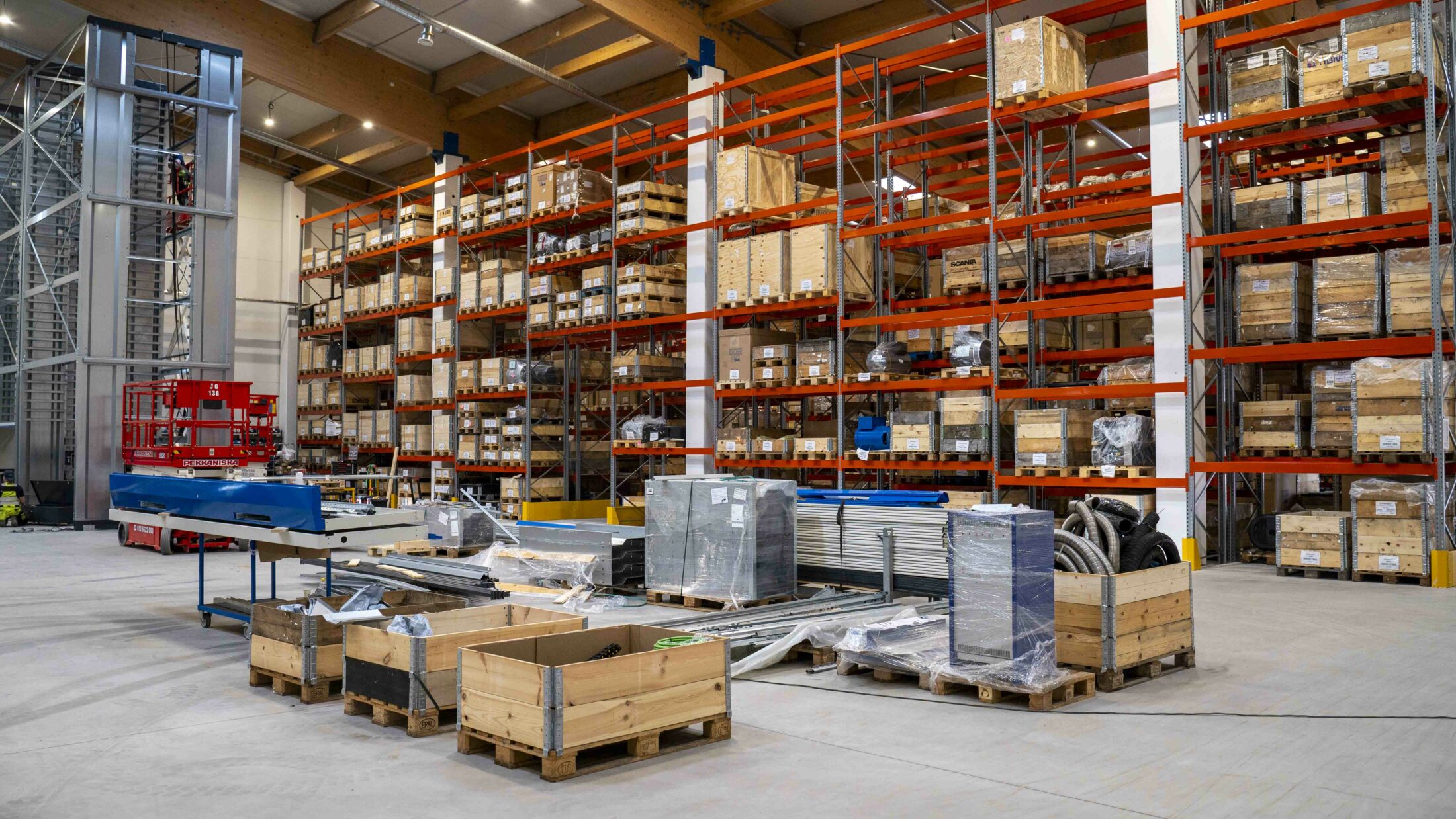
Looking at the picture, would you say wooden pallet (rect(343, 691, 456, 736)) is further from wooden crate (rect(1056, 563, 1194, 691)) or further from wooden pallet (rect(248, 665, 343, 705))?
wooden crate (rect(1056, 563, 1194, 691))

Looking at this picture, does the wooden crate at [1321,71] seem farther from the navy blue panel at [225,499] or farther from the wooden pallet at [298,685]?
the wooden pallet at [298,685]

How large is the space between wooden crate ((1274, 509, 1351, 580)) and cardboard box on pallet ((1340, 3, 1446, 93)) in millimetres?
4249

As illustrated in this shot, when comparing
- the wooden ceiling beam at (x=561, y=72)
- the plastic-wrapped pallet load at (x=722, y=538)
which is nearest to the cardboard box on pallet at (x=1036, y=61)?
the plastic-wrapped pallet load at (x=722, y=538)

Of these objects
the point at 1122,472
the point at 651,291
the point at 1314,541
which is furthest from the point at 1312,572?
the point at 651,291

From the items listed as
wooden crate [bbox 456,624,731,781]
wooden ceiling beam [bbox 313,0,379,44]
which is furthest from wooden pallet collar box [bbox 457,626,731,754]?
wooden ceiling beam [bbox 313,0,379,44]

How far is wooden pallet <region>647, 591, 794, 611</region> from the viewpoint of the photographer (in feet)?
28.8

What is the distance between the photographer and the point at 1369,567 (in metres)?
10.3

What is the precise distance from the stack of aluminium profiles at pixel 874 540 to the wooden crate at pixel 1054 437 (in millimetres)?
2930

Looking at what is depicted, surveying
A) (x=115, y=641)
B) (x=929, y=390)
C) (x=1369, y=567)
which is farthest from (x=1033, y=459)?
(x=115, y=641)

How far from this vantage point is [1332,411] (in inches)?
428

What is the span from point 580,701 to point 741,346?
34.6 feet

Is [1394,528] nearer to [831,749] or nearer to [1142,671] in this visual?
[1142,671]

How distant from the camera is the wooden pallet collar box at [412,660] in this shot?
16.5 ft

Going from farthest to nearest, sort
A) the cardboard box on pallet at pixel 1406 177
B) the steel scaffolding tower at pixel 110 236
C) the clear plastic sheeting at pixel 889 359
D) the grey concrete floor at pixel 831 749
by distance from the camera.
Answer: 1. the steel scaffolding tower at pixel 110 236
2. the clear plastic sheeting at pixel 889 359
3. the cardboard box on pallet at pixel 1406 177
4. the grey concrete floor at pixel 831 749
